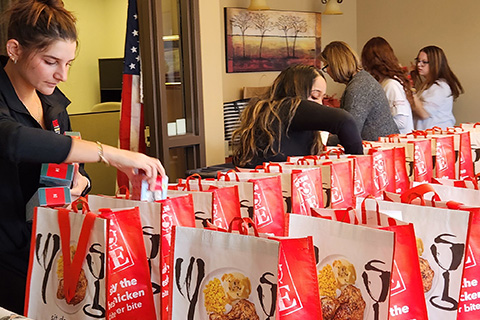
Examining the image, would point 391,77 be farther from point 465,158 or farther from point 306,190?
point 306,190

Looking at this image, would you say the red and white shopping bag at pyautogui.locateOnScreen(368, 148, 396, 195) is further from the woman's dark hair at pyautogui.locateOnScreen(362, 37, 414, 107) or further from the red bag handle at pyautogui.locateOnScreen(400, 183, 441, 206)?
the woman's dark hair at pyautogui.locateOnScreen(362, 37, 414, 107)

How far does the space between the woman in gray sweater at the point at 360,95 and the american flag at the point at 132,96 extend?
1093 millimetres

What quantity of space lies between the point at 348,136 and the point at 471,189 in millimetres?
956

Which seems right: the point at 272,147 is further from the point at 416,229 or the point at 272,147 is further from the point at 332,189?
the point at 416,229

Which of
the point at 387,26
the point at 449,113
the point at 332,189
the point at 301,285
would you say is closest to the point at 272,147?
the point at 332,189

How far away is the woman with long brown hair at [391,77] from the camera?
4.16 meters

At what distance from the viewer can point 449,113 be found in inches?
207

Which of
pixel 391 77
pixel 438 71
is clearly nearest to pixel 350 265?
pixel 391 77

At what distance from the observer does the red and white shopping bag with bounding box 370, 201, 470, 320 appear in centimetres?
133

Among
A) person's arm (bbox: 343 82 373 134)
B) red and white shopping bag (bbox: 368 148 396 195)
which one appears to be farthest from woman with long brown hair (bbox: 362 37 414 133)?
red and white shopping bag (bbox: 368 148 396 195)

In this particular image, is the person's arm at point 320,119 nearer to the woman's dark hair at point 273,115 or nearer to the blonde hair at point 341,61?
the woman's dark hair at point 273,115

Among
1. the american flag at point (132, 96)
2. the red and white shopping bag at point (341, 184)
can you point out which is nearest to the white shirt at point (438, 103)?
the american flag at point (132, 96)

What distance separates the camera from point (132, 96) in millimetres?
3750

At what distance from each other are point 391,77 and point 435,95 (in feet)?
3.58
